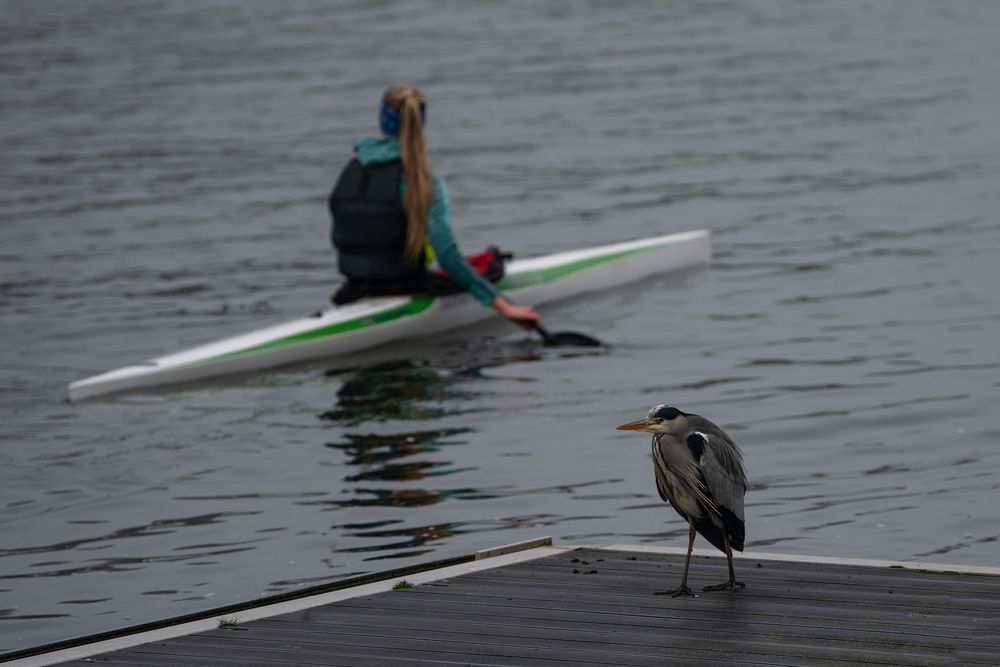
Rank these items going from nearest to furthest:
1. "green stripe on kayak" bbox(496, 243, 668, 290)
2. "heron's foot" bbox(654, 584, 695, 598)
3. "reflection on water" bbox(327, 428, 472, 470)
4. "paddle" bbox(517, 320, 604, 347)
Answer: "heron's foot" bbox(654, 584, 695, 598) → "reflection on water" bbox(327, 428, 472, 470) → "paddle" bbox(517, 320, 604, 347) → "green stripe on kayak" bbox(496, 243, 668, 290)

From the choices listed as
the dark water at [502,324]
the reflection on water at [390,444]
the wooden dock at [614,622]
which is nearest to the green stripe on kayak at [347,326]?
the dark water at [502,324]

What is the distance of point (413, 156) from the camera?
10.9 metres

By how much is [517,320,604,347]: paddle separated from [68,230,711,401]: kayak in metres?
0.75

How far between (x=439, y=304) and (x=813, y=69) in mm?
17588

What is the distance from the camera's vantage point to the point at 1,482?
8750 mm

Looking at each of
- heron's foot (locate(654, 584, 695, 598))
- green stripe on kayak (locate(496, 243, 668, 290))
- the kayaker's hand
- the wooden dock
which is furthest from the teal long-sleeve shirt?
heron's foot (locate(654, 584, 695, 598))

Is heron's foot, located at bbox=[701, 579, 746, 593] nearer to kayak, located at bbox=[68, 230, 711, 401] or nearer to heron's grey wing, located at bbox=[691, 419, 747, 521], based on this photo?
heron's grey wing, located at bbox=[691, 419, 747, 521]

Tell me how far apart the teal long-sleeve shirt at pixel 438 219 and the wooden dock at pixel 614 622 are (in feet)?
17.7

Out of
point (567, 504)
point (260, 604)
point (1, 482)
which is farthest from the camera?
point (1, 482)

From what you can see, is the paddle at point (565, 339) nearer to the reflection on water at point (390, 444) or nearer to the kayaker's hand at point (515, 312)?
the kayaker's hand at point (515, 312)

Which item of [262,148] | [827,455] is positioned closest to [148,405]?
[827,455]

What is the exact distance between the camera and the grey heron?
204 inches

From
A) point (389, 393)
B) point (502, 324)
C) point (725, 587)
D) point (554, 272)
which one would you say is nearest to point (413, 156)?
point (389, 393)

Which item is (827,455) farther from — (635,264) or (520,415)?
(635,264)
